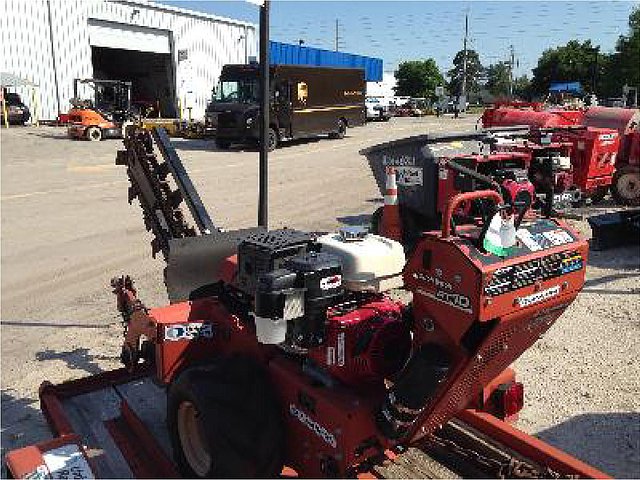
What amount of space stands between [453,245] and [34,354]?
4109mm

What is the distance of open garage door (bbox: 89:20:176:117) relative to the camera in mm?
33188

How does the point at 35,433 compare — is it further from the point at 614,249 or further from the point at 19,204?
the point at 19,204

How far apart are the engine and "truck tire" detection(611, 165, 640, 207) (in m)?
9.18

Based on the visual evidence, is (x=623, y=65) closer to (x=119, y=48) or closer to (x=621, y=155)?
(x=119, y=48)

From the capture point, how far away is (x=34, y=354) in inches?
203

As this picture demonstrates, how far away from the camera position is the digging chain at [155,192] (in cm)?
494

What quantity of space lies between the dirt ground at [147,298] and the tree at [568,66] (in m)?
64.6

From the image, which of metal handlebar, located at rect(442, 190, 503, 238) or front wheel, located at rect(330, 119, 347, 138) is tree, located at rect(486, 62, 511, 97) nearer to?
front wheel, located at rect(330, 119, 347, 138)

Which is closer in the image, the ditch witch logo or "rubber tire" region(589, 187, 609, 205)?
the ditch witch logo

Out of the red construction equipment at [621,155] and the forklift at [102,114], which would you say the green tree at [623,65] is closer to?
the forklift at [102,114]

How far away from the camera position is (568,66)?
71812 mm

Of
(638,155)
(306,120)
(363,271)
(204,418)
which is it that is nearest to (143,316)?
(204,418)

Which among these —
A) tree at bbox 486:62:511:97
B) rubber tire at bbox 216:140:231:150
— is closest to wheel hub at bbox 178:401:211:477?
rubber tire at bbox 216:140:231:150

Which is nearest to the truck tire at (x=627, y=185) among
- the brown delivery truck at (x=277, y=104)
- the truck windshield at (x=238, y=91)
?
the brown delivery truck at (x=277, y=104)
